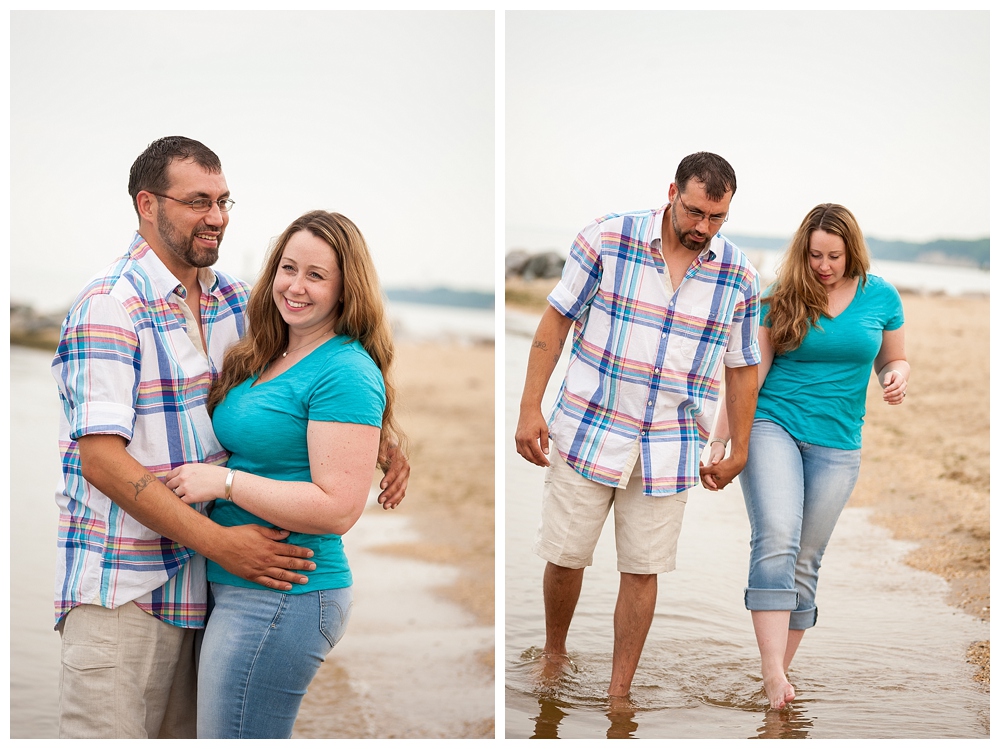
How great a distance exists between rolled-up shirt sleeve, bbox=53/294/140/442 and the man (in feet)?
3.81

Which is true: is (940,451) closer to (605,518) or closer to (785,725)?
(785,725)

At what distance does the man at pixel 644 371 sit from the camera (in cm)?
272

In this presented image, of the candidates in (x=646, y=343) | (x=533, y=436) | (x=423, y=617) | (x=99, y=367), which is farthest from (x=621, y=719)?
(x=423, y=617)

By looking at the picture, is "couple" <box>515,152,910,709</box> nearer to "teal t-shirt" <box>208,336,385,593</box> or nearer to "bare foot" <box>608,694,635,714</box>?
"bare foot" <box>608,694,635,714</box>

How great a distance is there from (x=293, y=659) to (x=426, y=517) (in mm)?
6299

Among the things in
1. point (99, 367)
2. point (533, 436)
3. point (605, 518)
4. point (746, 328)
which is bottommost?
point (605, 518)

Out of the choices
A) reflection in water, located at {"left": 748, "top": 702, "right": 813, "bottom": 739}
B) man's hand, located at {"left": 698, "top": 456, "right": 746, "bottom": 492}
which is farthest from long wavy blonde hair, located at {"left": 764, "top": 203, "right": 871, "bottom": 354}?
reflection in water, located at {"left": 748, "top": 702, "right": 813, "bottom": 739}

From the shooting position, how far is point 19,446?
379 inches

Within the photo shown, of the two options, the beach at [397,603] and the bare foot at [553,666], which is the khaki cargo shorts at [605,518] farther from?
the beach at [397,603]

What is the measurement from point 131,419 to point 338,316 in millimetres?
501

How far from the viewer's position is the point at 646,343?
273cm

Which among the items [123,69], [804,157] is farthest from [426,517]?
[804,157]

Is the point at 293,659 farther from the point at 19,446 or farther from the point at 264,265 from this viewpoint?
the point at 19,446

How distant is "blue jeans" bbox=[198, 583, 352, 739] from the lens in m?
2.04
